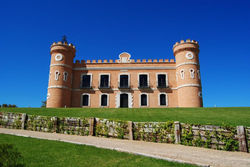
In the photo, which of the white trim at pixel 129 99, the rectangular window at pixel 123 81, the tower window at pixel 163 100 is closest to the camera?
the tower window at pixel 163 100

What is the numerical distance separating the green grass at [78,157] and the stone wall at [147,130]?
3.19 metres

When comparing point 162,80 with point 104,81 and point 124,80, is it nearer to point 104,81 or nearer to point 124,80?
point 124,80

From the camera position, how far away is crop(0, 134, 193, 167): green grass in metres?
4.96

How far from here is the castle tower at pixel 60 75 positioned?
2497 centimetres

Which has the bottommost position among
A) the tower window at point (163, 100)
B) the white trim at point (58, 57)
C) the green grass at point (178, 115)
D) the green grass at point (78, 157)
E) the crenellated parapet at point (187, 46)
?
the green grass at point (78, 157)

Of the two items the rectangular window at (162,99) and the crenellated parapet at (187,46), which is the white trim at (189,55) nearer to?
the crenellated parapet at (187,46)

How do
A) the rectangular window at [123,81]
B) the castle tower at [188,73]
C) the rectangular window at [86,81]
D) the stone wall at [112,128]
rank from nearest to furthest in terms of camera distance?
1. the stone wall at [112,128]
2. the castle tower at [188,73]
3. the rectangular window at [123,81]
4. the rectangular window at [86,81]

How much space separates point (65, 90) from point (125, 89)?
8654 millimetres

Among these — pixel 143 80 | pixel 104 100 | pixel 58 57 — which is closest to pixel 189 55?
pixel 143 80

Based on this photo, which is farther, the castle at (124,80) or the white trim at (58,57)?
the white trim at (58,57)

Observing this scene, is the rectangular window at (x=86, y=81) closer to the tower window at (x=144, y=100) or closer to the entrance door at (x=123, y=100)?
the entrance door at (x=123, y=100)

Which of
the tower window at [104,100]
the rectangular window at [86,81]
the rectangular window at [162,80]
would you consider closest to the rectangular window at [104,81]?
the tower window at [104,100]

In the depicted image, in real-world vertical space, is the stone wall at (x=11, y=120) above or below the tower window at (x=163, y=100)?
below

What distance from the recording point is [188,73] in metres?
24.9
